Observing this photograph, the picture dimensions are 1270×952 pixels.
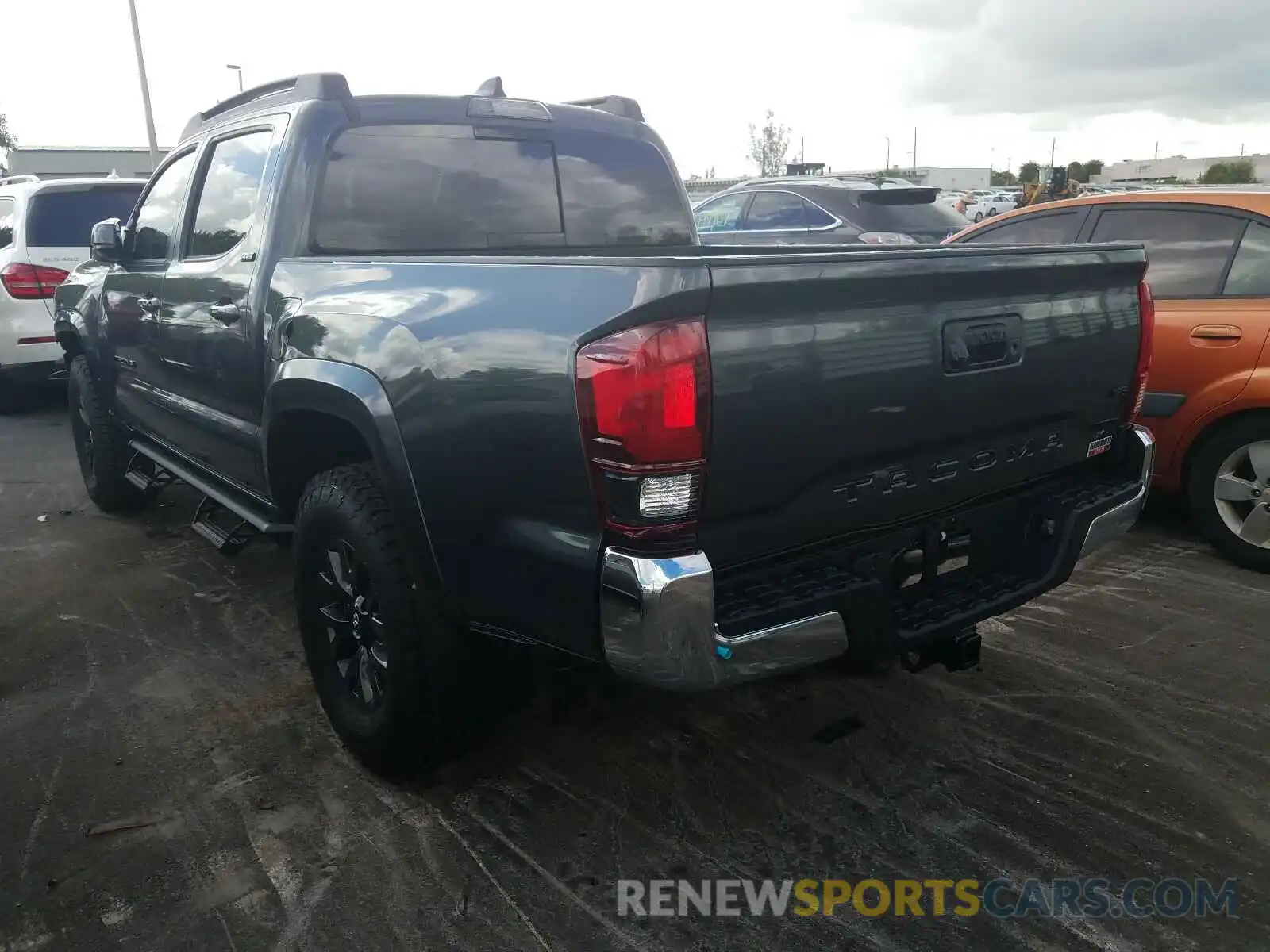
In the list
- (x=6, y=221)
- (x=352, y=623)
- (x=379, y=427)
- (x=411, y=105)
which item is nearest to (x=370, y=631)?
(x=352, y=623)

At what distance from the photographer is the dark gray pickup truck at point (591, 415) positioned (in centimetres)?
205

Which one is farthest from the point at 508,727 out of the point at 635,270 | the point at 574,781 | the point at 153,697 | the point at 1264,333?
the point at 1264,333

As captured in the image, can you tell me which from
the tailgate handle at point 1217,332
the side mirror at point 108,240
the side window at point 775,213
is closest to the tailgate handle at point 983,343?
the tailgate handle at point 1217,332

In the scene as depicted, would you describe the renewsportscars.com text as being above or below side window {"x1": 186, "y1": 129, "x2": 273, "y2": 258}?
below

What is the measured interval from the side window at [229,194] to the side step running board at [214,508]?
94 centimetres

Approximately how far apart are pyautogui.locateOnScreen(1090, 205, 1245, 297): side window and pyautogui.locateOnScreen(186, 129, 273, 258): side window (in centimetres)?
388

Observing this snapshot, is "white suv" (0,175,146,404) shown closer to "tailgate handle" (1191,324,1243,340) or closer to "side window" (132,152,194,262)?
"side window" (132,152,194,262)

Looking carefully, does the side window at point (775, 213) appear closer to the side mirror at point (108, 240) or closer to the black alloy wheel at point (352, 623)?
the side mirror at point (108, 240)

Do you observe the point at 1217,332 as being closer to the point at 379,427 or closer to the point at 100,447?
the point at 379,427

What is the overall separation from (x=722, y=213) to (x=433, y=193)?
749cm

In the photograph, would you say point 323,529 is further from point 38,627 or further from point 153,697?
point 38,627

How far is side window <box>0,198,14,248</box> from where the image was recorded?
316 inches

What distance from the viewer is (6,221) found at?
27.3ft

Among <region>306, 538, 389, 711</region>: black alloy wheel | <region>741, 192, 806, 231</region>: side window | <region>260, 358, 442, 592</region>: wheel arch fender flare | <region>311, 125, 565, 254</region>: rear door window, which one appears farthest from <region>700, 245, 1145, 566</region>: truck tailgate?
<region>741, 192, 806, 231</region>: side window
